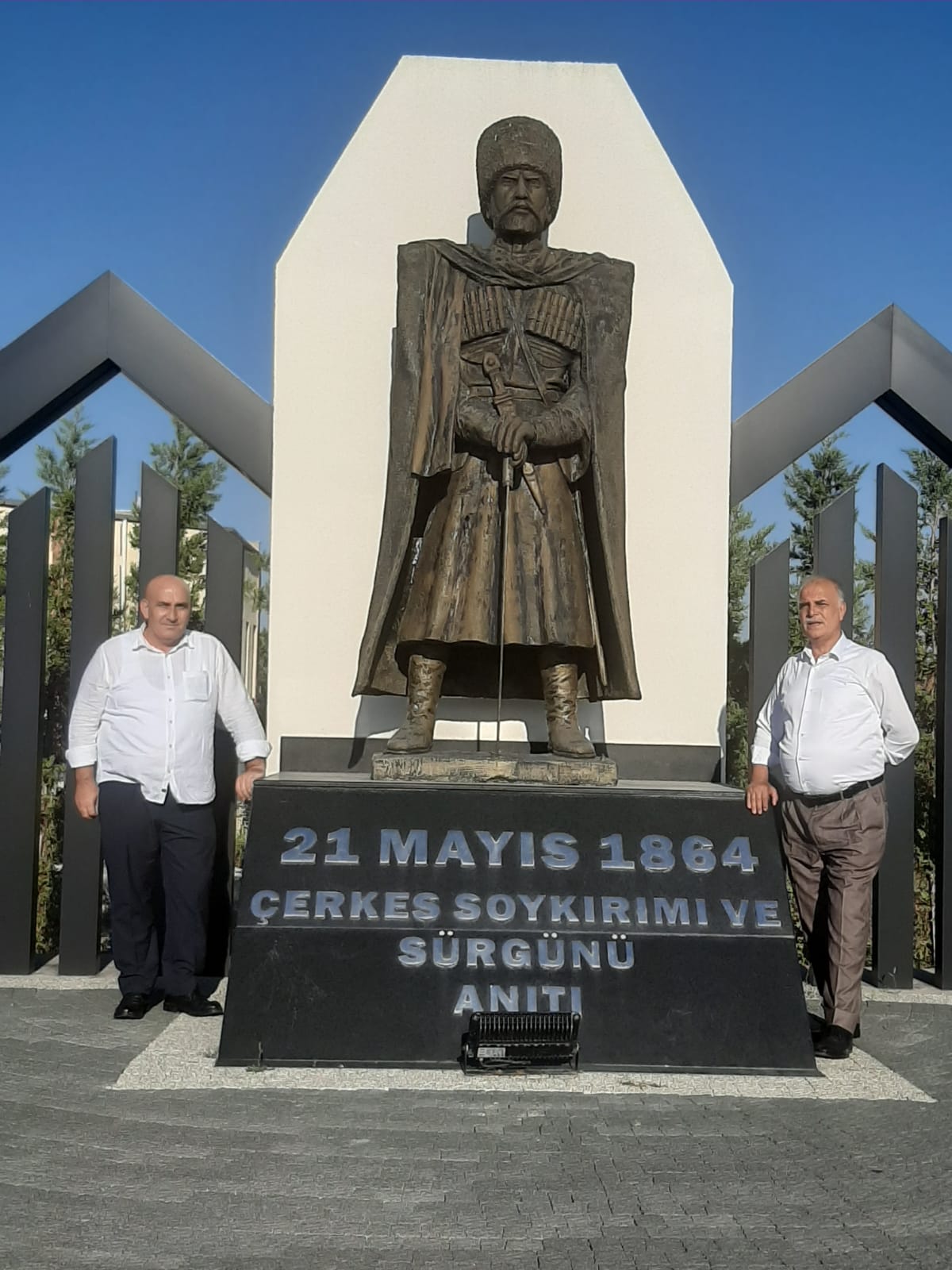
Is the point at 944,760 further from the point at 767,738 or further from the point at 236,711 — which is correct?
the point at 236,711

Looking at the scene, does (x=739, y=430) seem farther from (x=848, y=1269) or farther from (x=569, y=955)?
(x=848, y=1269)

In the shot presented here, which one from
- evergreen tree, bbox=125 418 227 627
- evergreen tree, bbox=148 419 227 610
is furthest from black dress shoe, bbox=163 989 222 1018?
evergreen tree, bbox=148 419 227 610

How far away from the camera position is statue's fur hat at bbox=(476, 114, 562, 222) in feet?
15.0

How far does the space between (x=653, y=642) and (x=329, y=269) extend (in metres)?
2.13

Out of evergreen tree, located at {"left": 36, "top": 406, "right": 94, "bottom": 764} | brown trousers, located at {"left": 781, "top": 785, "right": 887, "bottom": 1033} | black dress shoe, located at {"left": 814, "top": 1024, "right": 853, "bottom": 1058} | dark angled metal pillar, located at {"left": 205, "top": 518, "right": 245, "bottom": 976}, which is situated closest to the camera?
black dress shoe, located at {"left": 814, "top": 1024, "right": 853, "bottom": 1058}

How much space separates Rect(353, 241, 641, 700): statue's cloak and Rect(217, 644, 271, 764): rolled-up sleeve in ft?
1.32

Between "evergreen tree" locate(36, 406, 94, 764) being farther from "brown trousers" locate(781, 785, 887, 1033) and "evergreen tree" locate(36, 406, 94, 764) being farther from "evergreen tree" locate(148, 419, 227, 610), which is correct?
"brown trousers" locate(781, 785, 887, 1033)

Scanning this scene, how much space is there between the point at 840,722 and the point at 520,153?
2.37m

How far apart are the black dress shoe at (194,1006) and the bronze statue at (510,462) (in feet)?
3.75

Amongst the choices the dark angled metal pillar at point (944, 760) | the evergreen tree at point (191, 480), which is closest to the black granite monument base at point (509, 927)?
the dark angled metal pillar at point (944, 760)

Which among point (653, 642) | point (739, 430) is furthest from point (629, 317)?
point (653, 642)

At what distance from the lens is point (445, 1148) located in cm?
305

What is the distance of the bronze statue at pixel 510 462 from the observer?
14.9 feet

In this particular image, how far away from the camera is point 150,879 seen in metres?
4.52
